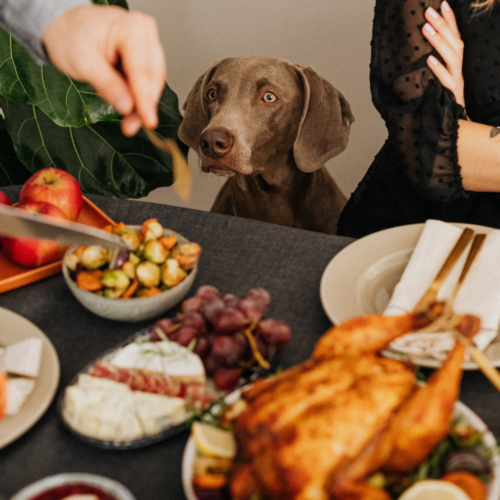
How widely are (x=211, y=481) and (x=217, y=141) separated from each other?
1.09 meters

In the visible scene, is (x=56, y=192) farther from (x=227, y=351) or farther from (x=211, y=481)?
(x=211, y=481)

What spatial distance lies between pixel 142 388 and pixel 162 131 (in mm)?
1509

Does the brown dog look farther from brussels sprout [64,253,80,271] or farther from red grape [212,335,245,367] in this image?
red grape [212,335,245,367]

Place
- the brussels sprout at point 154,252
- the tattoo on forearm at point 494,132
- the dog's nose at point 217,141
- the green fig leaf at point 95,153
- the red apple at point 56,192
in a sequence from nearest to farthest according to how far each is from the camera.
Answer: the brussels sprout at point 154,252 → the red apple at point 56,192 → the tattoo on forearm at point 494,132 → the dog's nose at point 217,141 → the green fig leaf at point 95,153

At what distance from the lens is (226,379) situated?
21.6 inches

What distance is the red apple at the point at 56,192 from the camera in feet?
3.04

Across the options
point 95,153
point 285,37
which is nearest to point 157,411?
point 95,153

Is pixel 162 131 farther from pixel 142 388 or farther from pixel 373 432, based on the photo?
pixel 373 432

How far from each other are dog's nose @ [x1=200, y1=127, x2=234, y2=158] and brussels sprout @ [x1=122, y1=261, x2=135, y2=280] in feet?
2.41

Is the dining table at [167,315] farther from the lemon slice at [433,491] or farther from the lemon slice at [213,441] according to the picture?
the lemon slice at [433,491]

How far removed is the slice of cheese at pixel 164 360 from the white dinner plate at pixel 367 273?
0.22 meters

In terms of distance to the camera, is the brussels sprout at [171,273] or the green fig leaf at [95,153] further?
the green fig leaf at [95,153]

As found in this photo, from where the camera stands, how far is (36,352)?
611 mm

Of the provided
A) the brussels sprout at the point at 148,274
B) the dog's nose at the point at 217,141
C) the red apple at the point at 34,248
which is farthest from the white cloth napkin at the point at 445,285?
the dog's nose at the point at 217,141
